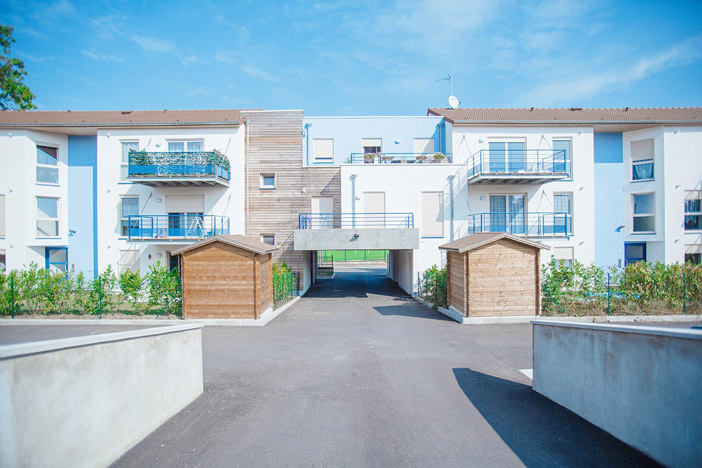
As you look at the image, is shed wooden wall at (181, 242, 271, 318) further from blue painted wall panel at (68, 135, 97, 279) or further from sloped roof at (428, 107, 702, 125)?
sloped roof at (428, 107, 702, 125)

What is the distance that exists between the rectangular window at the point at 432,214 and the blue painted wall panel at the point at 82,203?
1769 centimetres

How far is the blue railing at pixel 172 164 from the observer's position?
57.0ft

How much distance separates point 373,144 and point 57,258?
18.8 meters

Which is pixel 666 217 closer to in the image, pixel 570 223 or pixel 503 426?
pixel 570 223

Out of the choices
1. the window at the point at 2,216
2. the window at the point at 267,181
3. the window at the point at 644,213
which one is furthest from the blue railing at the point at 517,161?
the window at the point at 2,216

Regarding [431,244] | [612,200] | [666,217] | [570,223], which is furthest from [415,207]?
[666,217]

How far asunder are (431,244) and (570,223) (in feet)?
24.8

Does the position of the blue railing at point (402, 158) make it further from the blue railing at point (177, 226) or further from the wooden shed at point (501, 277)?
the wooden shed at point (501, 277)

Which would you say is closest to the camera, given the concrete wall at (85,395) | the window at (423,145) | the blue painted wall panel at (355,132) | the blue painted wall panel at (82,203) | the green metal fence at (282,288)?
the concrete wall at (85,395)

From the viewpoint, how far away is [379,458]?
4020 mm

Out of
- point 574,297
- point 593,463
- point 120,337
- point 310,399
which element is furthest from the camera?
point 574,297

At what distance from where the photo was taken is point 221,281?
12.1 metres

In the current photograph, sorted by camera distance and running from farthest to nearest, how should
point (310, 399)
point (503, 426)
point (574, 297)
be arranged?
point (574, 297) → point (310, 399) → point (503, 426)

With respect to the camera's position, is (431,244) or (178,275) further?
(431,244)
